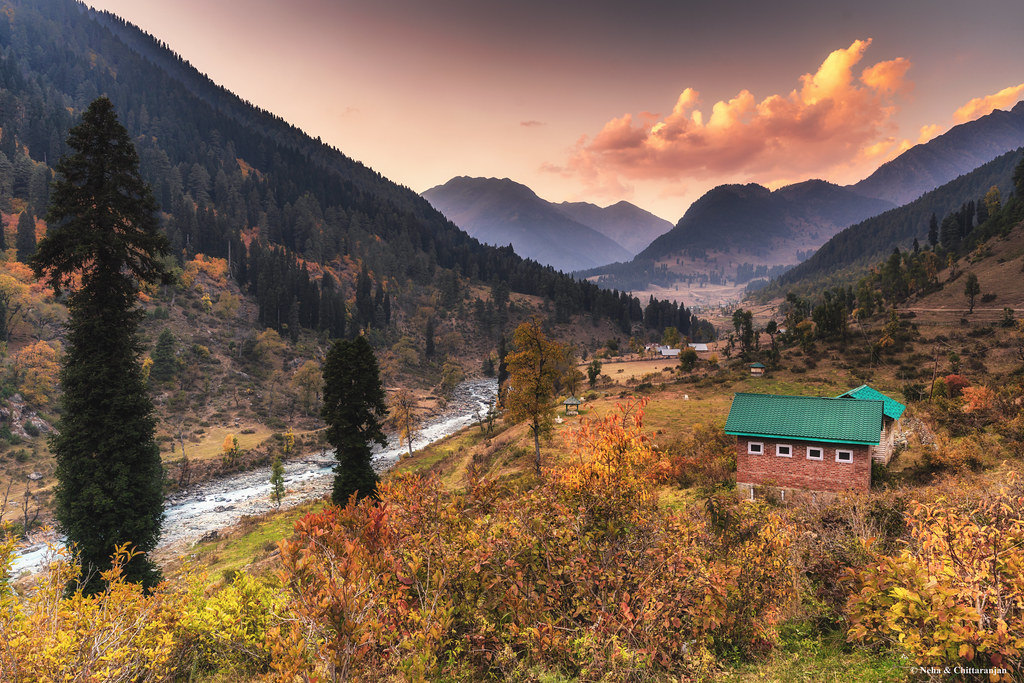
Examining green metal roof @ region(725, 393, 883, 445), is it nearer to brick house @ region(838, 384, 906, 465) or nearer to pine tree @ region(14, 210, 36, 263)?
brick house @ region(838, 384, 906, 465)

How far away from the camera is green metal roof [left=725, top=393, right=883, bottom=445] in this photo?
22.7 metres

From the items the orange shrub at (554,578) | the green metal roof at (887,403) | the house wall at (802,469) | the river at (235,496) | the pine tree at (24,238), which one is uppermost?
the pine tree at (24,238)

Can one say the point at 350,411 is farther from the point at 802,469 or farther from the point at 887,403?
the point at 887,403

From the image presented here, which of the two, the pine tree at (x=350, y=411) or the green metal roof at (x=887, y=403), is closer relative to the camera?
the green metal roof at (x=887, y=403)

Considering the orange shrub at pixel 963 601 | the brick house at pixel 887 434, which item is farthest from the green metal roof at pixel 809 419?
the orange shrub at pixel 963 601

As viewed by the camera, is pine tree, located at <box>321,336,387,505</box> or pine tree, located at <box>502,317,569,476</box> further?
pine tree, located at <box>321,336,387,505</box>

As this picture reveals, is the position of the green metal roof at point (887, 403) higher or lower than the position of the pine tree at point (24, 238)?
lower

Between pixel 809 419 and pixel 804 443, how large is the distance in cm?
137

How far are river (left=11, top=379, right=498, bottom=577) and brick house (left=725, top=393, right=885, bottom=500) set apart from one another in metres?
42.3

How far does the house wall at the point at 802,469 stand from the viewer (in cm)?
2267

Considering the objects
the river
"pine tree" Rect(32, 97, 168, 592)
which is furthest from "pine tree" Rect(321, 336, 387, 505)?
the river

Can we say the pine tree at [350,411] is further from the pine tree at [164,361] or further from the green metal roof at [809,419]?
the pine tree at [164,361]

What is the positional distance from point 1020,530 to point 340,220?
202688mm

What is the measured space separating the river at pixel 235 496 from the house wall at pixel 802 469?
41.9 m
